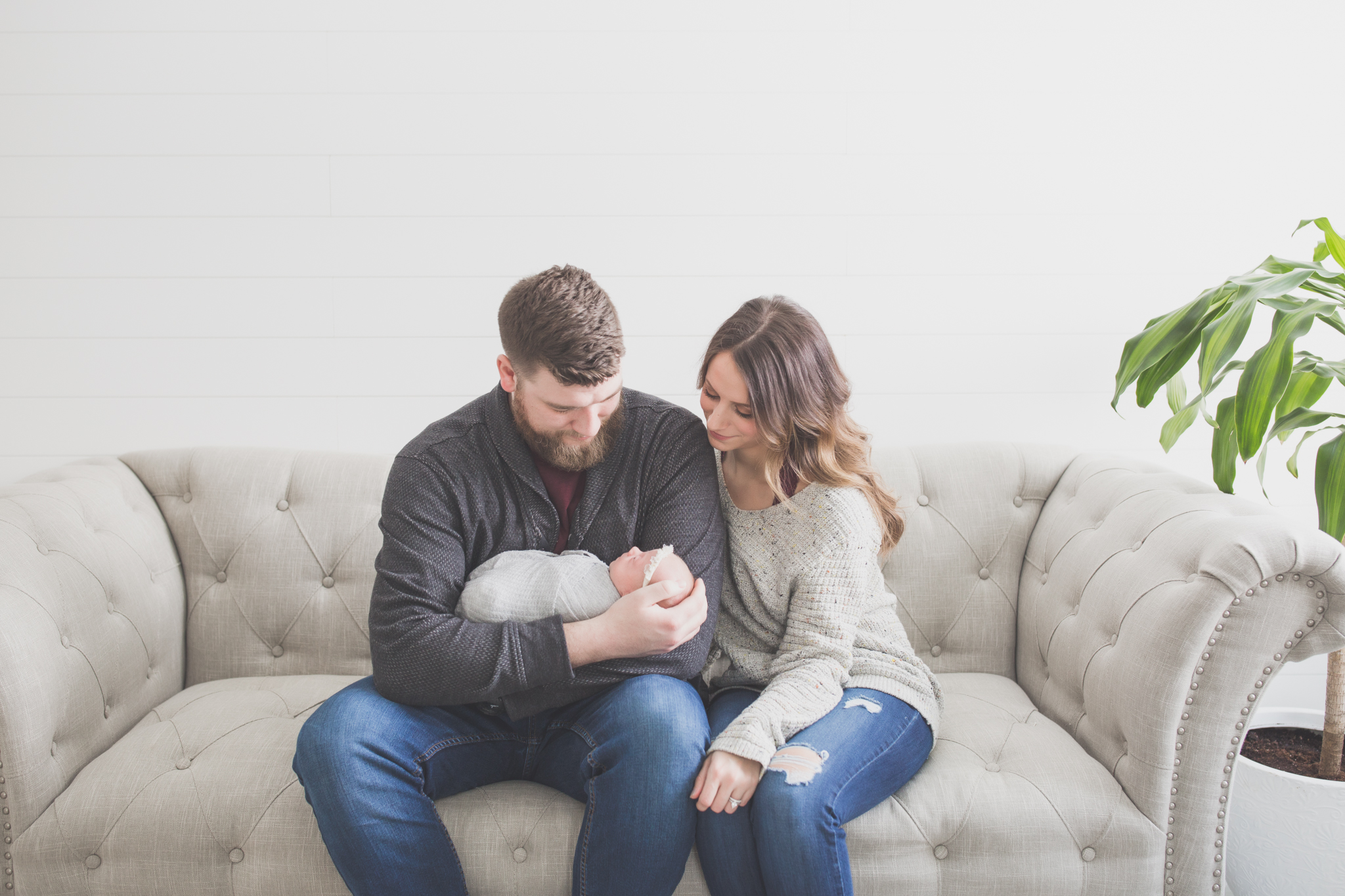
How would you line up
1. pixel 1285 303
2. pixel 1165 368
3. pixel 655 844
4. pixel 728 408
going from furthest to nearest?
1. pixel 1165 368
2. pixel 1285 303
3. pixel 728 408
4. pixel 655 844

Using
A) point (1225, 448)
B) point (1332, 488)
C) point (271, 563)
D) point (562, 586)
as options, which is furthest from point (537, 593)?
point (1332, 488)

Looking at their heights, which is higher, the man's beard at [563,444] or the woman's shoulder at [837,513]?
the man's beard at [563,444]

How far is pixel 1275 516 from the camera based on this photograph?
1.34 metres

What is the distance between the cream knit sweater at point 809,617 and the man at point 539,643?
9 centimetres

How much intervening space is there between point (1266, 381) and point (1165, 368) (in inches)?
8.4

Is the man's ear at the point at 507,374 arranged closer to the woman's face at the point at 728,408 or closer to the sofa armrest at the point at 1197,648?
the woman's face at the point at 728,408

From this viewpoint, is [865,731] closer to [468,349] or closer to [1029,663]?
[1029,663]

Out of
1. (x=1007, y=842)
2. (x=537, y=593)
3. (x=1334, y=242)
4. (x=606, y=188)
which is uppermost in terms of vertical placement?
(x=606, y=188)

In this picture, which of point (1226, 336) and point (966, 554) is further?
point (966, 554)

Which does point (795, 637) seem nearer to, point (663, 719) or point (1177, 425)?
point (663, 719)

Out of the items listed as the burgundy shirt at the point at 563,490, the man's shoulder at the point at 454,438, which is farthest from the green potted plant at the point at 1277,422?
the man's shoulder at the point at 454,438

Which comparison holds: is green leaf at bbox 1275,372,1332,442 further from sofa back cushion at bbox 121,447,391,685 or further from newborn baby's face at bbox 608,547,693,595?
sofa back cushion at bbox 121,447,391,685

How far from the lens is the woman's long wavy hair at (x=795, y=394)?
1367mm

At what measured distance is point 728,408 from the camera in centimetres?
140
